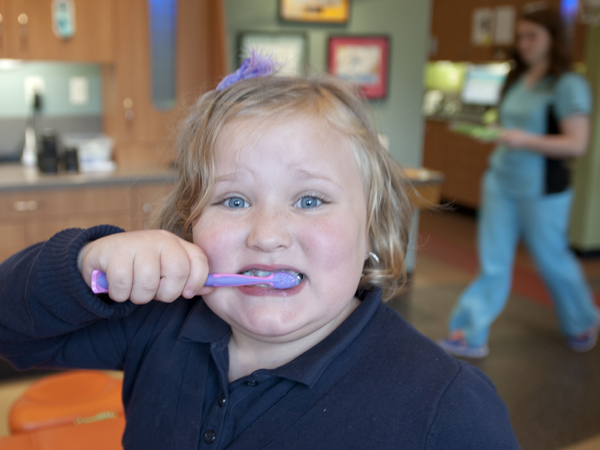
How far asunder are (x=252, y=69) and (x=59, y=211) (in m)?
2.41

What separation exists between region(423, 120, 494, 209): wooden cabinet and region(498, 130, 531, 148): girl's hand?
130 inches

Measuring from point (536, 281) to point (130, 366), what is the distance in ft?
12.2

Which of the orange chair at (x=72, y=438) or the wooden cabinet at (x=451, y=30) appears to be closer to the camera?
the orange chair at (x=72, y=438)

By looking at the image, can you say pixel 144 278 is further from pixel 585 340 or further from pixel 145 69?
pixel 145 69

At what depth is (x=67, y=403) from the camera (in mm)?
1463

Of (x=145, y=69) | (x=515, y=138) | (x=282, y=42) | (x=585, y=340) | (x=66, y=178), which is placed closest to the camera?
(x=515, y=138)

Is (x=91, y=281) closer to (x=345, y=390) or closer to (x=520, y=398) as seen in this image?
(x=345, y=390)

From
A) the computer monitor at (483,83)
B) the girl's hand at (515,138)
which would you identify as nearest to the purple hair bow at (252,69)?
the girl's hand at (515,138)

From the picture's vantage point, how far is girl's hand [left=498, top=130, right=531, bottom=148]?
8.67 feet

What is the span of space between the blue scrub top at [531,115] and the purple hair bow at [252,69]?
2.03 meters

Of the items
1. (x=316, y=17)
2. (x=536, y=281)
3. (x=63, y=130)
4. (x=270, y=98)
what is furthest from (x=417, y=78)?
(x=270, y=98)

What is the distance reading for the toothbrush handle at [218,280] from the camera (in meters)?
0.77

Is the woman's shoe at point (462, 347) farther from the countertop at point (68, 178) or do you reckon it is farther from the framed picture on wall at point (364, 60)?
the framed picture on wall at point (364, 60)

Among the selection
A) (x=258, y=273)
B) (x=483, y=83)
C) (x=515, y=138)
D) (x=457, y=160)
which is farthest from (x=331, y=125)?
(x=483, y=83)
